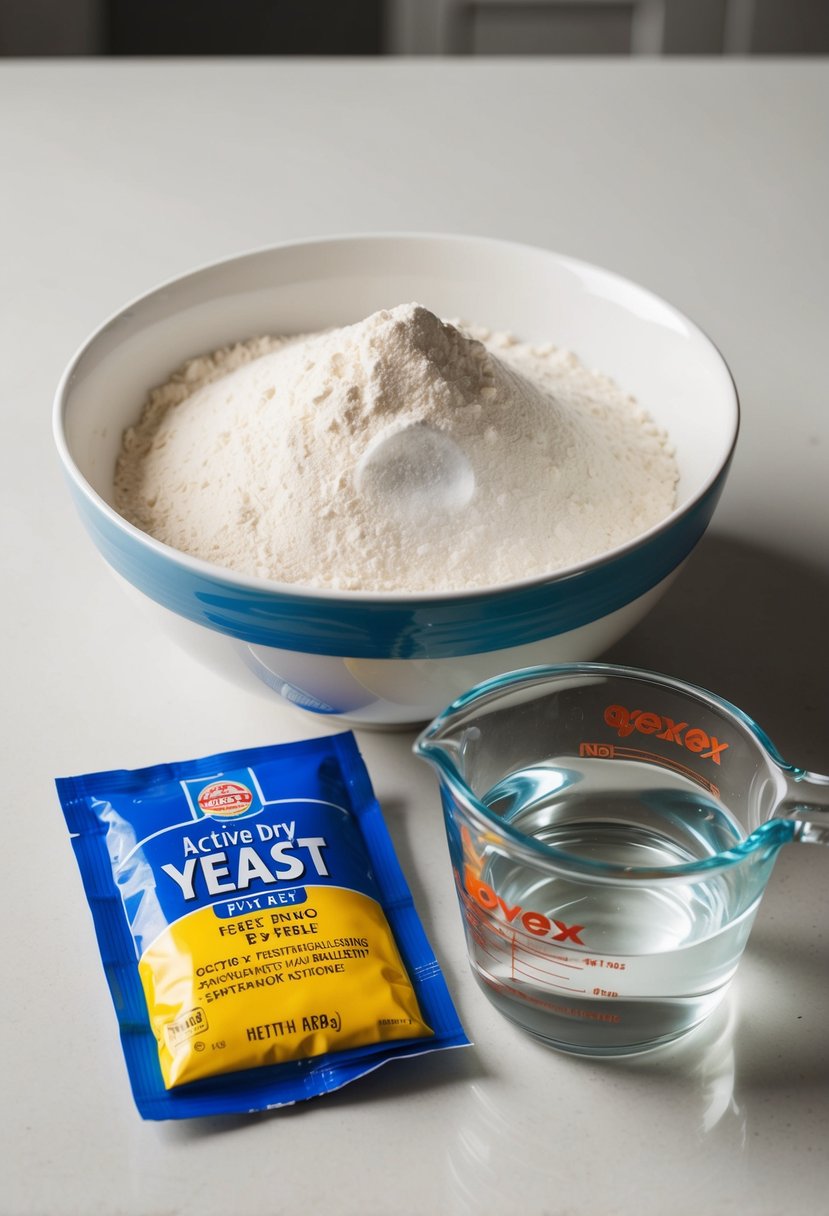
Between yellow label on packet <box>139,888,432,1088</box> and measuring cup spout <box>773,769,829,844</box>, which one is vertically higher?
measuring cup spout <box>773,769,829,844</box>

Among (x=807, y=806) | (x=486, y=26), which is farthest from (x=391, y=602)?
(x=486, y=26)

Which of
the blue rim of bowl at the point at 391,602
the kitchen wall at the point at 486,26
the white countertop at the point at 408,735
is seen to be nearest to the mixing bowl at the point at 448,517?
the blue rim of bowl at the point at 391,602

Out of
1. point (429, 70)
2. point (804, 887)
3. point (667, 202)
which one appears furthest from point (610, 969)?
point (429, 70)

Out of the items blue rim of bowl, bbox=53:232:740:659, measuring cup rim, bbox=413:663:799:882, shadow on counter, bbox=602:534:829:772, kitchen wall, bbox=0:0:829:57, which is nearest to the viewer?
measuring cup rim, bbox=413:663:799:882

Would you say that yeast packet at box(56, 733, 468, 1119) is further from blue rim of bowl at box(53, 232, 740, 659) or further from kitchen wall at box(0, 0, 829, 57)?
kitchen wall at box(0, 0, 829, 57)

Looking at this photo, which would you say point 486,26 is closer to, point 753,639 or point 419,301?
point 419,301

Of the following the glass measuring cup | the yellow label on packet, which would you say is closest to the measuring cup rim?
the glass measuring cup

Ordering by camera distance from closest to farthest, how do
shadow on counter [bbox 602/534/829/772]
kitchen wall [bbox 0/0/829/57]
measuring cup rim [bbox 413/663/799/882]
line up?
measuring cup rim [bbox 413/663/799/882], shadow on counter [bbox 602/534/829/772], kitchen wall [bbox 0/0/829/57]

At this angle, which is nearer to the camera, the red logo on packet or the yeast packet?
the yeast packet
